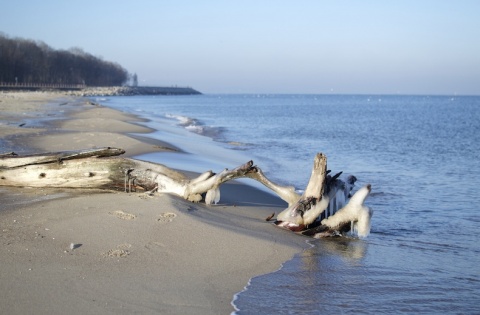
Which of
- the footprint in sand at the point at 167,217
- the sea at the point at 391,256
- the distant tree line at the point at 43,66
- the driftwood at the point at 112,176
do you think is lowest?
the sea at the point at 391,256

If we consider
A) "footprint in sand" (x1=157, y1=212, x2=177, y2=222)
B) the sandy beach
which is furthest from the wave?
"footprint in sand" (x1=157, y1=212, x2=177, y2=222)

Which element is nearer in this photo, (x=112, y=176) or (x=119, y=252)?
(x=119, y=252)

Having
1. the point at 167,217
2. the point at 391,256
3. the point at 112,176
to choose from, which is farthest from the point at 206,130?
the point at 391,256

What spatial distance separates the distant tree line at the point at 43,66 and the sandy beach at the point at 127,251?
10634cm

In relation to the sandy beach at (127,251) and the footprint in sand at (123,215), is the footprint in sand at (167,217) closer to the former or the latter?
the sandy beach at (127,251)

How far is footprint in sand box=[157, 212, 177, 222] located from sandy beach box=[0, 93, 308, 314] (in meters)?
0.01

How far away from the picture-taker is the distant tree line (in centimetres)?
10731

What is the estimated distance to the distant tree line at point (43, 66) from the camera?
107 meters

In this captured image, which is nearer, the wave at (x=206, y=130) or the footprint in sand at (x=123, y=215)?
the footprint in sand at (x=123, y=215)

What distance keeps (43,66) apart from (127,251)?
126 meters

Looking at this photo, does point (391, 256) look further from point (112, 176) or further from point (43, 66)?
point (43, 66)

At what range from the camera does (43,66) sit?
4783 inches

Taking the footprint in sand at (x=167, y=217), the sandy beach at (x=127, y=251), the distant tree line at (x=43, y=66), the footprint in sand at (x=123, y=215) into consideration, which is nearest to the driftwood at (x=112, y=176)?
the sandy beach at (x=127, y=251)

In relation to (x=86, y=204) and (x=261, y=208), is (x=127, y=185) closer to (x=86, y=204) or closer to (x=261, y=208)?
(x=86, y=204)
